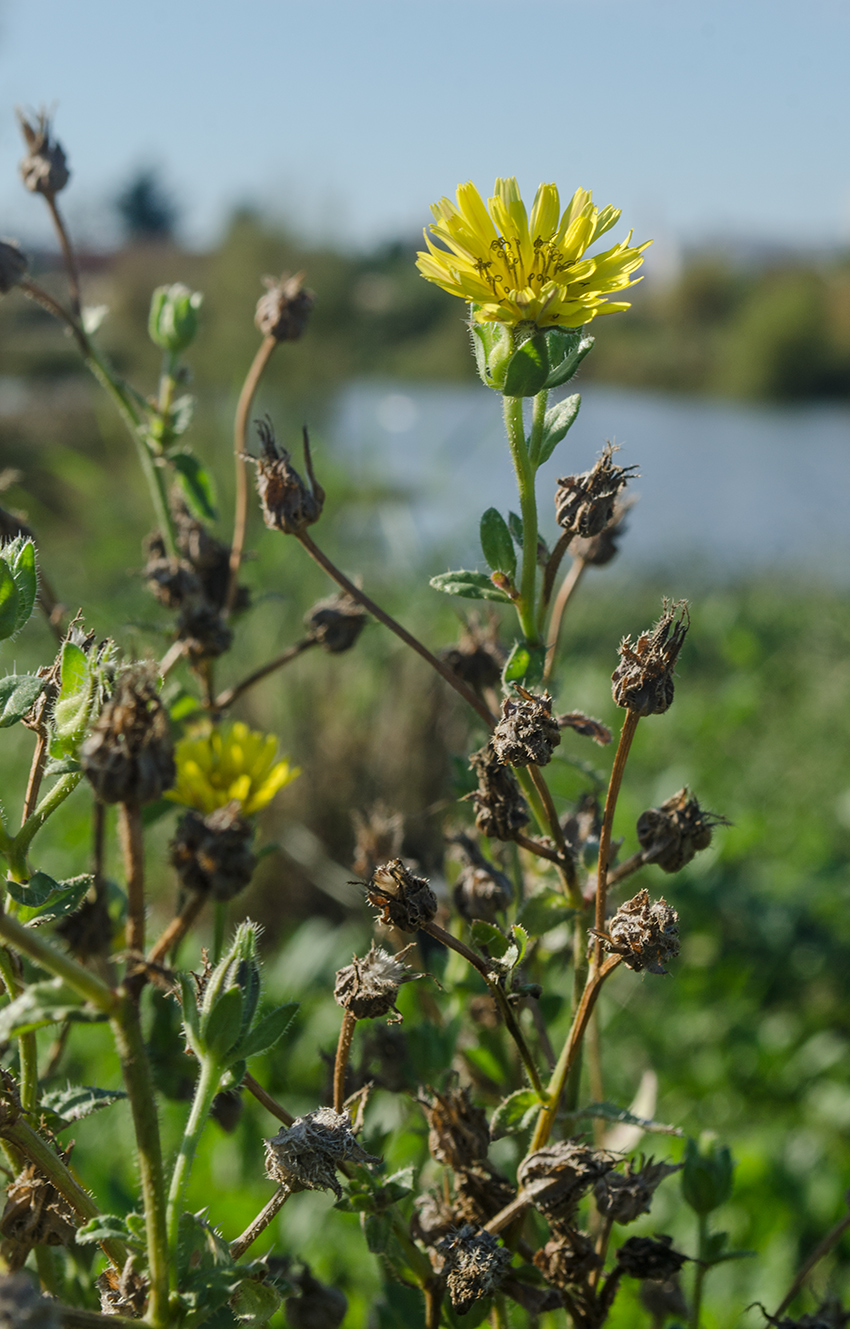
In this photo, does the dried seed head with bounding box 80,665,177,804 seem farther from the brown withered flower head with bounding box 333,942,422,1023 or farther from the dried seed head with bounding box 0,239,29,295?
the dried seed head with bounding box 0,239,29,295

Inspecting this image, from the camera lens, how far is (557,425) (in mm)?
505

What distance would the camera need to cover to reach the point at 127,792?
1.19 feet

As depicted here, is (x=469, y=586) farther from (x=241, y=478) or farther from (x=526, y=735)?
(x=241, y=478)

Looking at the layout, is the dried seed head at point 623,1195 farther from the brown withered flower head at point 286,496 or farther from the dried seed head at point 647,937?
the brown withered flower head at point 286,496

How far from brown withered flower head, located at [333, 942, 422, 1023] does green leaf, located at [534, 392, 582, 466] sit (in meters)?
0.22

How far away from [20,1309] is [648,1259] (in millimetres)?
338

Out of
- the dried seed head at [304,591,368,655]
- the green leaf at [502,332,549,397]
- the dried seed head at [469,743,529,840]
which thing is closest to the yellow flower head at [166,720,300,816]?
the dried seed head at [304,591,368,655]

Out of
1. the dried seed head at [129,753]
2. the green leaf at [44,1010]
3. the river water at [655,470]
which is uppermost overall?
the river water at [655,470]

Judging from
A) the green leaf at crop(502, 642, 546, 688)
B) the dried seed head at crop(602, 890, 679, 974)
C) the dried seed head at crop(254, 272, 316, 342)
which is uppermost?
the dried seed head at crop(254, 272, 316, 342)

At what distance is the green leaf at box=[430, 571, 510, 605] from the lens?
519 millimetres

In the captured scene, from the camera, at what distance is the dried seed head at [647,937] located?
1.38 ft

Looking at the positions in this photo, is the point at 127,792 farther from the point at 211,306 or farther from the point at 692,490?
the point at 692,490

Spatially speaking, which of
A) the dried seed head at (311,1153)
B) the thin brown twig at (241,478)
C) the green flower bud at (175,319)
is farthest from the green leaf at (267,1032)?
the green flower bud at (175,319)

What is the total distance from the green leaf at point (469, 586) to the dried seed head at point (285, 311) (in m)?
0.32
